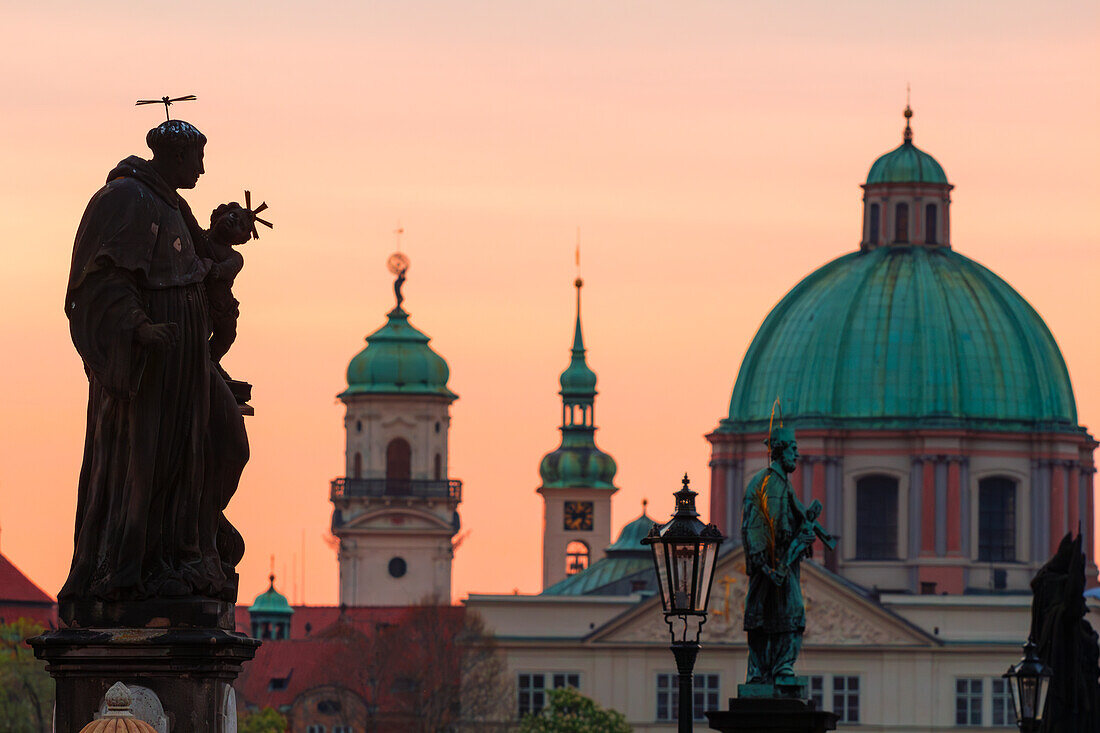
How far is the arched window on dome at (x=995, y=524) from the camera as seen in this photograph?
11894 cm

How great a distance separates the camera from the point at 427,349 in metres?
171

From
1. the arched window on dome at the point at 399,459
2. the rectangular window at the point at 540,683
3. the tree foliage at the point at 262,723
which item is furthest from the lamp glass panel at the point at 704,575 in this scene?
the arched window on dome at the point at 399,459

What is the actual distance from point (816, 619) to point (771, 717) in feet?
→ 297

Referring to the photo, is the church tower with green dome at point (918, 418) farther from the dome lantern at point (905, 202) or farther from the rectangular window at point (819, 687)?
the rectangular window at point (819, 687)

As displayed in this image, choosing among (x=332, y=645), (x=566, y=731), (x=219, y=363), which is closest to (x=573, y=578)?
(x=332, y=645)

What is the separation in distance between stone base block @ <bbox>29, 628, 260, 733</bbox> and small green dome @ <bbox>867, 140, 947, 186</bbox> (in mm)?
113303

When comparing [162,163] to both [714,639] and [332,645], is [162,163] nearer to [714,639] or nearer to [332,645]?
[714,639]

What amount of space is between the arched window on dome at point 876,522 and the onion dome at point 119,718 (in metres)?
106

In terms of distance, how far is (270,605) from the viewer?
6156 inches

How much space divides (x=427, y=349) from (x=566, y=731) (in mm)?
70133

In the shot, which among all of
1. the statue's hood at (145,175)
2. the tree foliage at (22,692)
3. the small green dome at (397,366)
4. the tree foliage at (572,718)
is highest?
the small green dome at (397,366)

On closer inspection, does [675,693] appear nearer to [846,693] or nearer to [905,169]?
[846,693]

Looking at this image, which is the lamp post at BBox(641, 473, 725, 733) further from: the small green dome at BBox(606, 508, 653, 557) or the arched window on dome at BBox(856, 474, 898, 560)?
the small green dome at BBox(606, 508, 653, 557)

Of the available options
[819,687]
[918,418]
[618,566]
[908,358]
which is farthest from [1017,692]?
[618,566]
